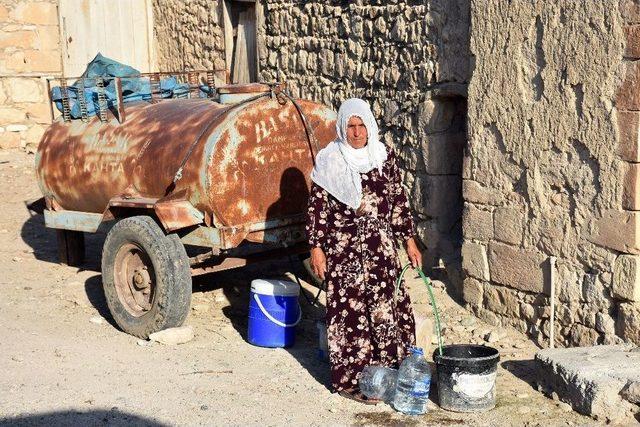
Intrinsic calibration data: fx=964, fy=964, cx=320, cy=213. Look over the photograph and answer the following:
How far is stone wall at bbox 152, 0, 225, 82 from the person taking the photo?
1147 cm

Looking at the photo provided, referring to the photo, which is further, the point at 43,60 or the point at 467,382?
the point at 43,60

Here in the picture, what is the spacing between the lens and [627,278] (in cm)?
572

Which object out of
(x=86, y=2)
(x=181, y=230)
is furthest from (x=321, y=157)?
(x=86, y=2)

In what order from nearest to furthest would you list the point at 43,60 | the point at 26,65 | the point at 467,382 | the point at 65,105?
the point at 467,382 < the point at 65,105 < the point at 26,65 < the point at 43,60

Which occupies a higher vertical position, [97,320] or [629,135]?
[629,135]

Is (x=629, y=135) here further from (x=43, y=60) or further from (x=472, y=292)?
(x=43, y=60)

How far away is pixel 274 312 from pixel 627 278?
2310 mm

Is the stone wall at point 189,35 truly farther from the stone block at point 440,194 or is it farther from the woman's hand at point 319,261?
the woman's hand at point 319,261

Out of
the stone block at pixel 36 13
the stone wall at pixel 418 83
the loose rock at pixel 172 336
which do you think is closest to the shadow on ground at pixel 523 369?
the stone wall at pixel 418 83

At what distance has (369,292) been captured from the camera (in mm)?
5746

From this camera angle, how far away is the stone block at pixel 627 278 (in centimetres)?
566

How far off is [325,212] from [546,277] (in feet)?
5.45

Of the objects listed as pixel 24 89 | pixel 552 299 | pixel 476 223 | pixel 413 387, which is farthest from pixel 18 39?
pixel 413 387

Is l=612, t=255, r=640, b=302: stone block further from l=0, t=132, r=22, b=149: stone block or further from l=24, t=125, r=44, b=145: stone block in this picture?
l=0, t=132, r=22, b=149: stone block
